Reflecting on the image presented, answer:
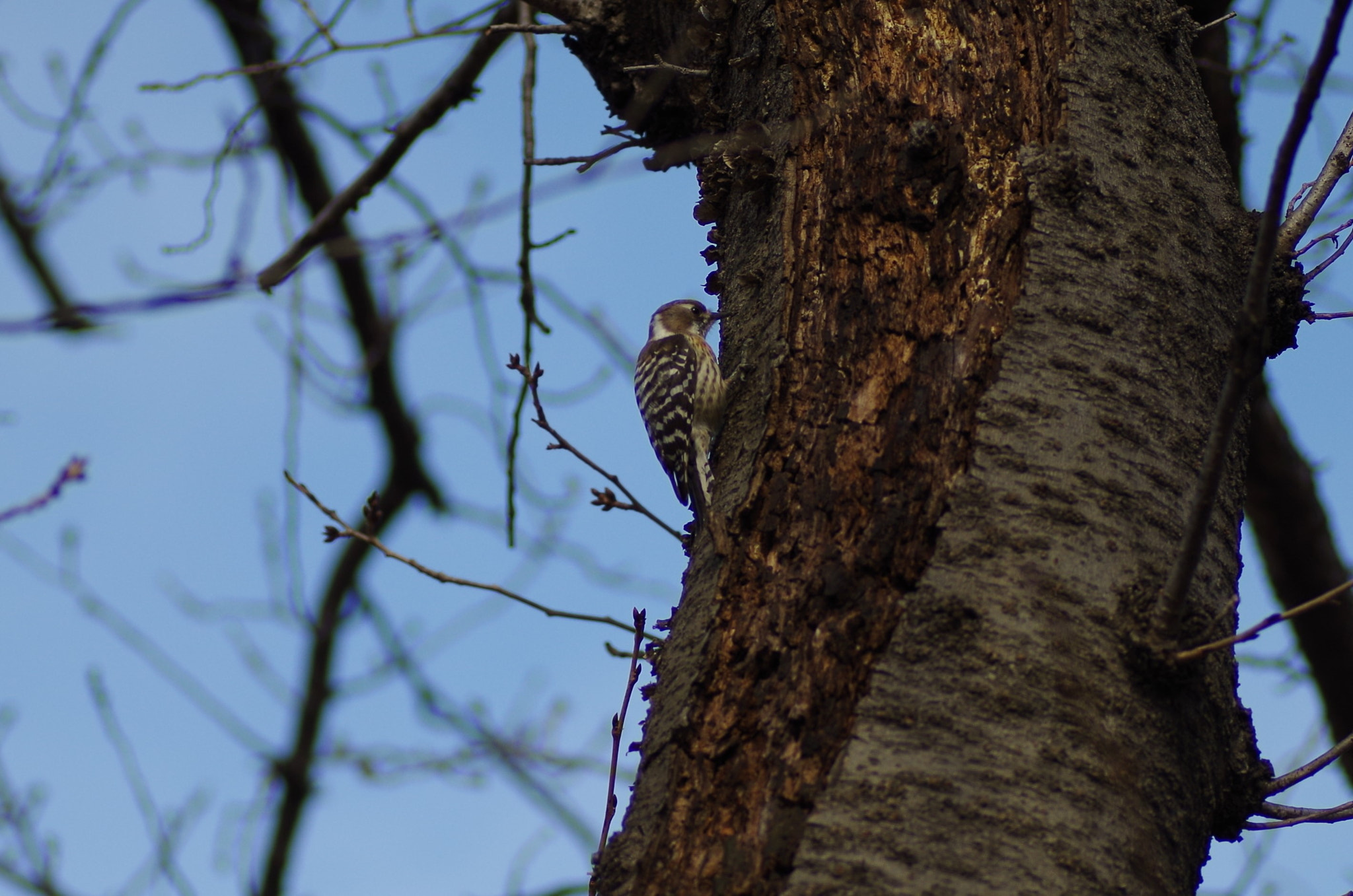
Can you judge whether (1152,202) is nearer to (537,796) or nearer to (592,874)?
(592,874)

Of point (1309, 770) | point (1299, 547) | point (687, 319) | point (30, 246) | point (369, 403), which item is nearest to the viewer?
point (1309, 770)

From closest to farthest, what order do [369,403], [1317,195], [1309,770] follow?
[1309,770], [1317,195], [369,403]

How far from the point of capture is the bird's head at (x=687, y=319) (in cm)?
649

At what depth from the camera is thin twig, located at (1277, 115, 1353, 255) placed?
235 centimetres

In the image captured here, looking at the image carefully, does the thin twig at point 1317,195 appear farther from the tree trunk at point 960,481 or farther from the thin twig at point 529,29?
the thin twig at point 529,29

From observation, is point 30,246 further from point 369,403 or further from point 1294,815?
point 1294,815

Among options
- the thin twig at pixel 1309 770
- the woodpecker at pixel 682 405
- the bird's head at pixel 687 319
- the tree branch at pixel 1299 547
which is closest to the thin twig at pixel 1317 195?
the thin twig at pixel 1309 770

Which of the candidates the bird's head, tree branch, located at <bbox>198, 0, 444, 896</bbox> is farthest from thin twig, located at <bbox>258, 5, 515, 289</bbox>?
the bird's head

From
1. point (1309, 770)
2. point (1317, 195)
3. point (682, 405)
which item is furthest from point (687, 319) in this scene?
point (1309, 770)

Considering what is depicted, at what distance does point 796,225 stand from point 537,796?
2815 millimetres

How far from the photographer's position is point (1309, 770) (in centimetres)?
192

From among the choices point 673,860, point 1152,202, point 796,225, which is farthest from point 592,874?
point 1152,202

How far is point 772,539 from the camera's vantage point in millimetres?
2266

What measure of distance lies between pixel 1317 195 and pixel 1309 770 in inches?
48.9
